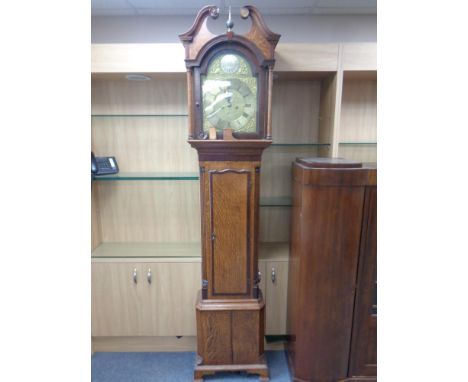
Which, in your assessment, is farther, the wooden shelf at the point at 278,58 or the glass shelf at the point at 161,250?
the glass shelf at the point at 161,250

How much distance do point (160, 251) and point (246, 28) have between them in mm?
1533

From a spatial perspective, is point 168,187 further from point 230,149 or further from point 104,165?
point 230,149

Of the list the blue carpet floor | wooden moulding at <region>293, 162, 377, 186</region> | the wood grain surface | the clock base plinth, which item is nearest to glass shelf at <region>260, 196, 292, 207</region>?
the wood grain surface

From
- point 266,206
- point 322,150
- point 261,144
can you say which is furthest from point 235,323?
point 322,150

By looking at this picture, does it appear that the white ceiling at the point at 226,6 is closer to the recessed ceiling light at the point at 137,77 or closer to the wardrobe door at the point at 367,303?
the recessed ceiling light at the point at 137,77

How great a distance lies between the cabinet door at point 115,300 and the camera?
63.8 inches

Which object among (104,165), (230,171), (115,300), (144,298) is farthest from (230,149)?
(115,300)

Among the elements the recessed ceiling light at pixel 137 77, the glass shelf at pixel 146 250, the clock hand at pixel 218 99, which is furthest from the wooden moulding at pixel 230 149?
the glass shelf at pixel 146 250

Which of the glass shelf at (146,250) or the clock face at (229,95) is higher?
the clock face at (229,95)

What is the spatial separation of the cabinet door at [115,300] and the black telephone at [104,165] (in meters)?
0.57

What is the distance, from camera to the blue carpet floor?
1.56 m

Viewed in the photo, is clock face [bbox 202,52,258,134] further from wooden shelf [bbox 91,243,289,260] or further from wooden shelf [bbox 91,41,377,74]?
wooden shelf [bbox 91,243,289,260]
